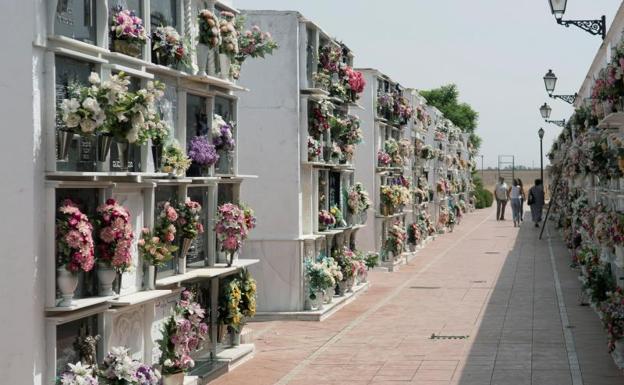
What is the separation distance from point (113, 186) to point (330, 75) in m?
9.05

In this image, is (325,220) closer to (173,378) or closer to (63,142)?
(173,378)

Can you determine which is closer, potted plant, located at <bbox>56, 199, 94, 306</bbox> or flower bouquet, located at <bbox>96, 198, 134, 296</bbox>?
potted plant, located at <bbox>56, 199, 94, 306</bbox>

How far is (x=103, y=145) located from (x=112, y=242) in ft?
2.53

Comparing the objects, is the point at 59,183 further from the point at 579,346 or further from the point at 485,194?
the point at 485,194

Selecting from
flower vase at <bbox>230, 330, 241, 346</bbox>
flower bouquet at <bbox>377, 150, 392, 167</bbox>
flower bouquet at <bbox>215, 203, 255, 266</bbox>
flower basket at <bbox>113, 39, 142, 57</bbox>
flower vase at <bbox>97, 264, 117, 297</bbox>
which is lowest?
flower vase at <bbox>230, 330, 241, 346</bbox>

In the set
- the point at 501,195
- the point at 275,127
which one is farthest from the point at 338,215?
the point at 501,195

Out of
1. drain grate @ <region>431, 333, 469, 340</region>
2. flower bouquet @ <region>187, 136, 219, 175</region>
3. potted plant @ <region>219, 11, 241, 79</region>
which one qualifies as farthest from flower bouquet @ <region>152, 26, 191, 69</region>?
drain grate @ <region>431, 333, 469, 340</region>

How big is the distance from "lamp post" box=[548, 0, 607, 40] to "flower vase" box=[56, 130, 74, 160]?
983cm

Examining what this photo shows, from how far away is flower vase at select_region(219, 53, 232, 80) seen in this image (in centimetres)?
→ 1180

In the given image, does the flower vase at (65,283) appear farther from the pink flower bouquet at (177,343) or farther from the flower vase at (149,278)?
the pink flower bouquet at (177,343)

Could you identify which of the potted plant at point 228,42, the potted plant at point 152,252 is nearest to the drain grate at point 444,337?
the potted plant at point 228,42

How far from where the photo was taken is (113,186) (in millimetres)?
8609

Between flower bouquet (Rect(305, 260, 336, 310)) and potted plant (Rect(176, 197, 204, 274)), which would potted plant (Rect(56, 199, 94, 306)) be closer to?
potted plant (Rect(176, 197, 204, 274))

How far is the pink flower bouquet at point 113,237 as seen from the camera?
8227mm
